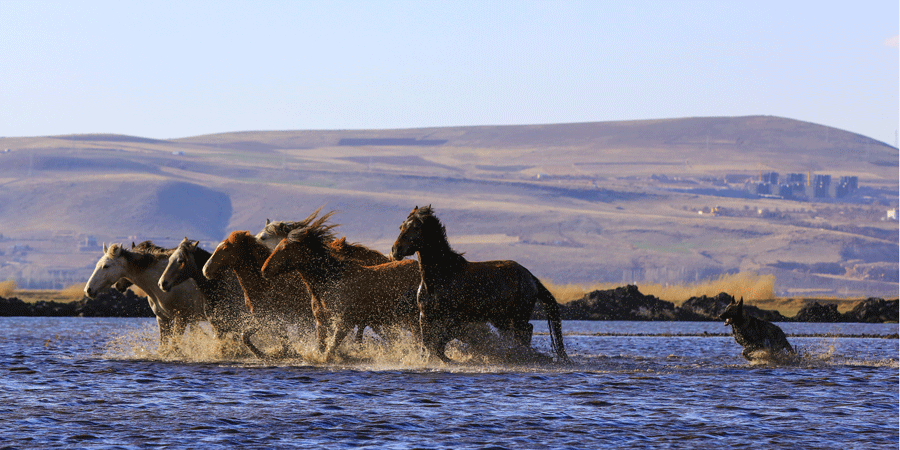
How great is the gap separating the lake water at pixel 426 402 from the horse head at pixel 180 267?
133 cm

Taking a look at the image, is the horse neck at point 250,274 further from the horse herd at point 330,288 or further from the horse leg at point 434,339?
the horse leg at point 434,339

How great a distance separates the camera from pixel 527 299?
57.4 ft

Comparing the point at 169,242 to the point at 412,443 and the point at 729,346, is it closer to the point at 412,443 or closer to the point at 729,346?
the point at 729,346

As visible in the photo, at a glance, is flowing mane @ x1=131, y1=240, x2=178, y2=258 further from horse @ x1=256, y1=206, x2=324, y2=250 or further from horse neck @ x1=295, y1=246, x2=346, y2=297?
horse neck @ x1=295, y1=246, x2=346, y2=297

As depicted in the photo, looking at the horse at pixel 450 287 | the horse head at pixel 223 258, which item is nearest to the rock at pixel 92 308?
the horse head at pixel 223 258

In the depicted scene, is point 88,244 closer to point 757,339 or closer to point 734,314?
point 757,339

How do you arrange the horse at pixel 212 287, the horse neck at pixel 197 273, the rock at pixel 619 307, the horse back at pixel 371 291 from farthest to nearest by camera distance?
the rock at pixel 619 307 < the horse neck at pixel 197 273 < the horse at pixel 212 287 < the horse back at pixel 371 291

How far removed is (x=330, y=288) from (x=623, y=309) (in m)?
39.4

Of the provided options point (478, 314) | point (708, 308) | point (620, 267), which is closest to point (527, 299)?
point (478, 314)

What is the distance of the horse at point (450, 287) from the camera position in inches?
669

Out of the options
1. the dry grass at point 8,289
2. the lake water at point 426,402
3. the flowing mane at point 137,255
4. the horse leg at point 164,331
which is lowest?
the dry grass at point 8,289

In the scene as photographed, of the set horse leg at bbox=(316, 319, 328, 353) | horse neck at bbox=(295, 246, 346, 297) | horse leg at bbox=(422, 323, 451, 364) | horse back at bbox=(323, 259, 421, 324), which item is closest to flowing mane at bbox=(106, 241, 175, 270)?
horse neck at bbox=(295, 246, 346, 297)

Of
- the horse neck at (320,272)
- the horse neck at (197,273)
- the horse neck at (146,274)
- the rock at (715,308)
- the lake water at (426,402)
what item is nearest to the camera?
the lake water at (426,402)

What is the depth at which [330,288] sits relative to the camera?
1797 cm
